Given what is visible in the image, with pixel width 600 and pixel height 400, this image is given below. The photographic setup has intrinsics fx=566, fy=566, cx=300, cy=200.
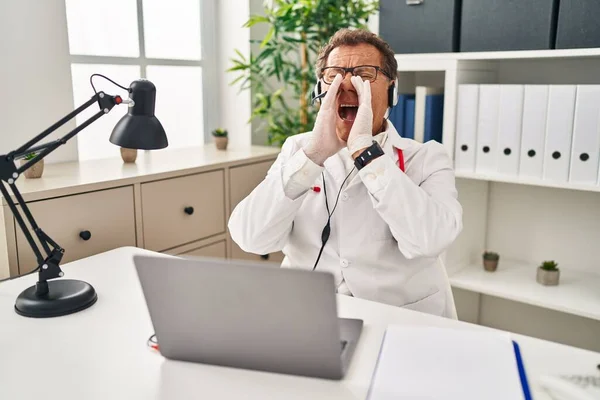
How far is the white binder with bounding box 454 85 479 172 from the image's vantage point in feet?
7.29

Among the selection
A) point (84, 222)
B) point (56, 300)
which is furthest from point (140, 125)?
point (84, 222)

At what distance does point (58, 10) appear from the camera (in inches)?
87.6

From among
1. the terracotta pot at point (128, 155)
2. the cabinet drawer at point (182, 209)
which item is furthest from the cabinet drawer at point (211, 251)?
the terracotta pot at point (128, 155)

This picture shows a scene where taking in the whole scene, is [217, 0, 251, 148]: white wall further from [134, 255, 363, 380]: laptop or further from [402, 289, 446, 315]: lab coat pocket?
[134, 255, 363, 380]: laptop

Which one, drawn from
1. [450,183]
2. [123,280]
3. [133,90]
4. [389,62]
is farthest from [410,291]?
[133,90]

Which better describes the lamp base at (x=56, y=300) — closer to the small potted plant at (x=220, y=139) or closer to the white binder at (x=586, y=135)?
the small potted plant at (x=220, y=139)

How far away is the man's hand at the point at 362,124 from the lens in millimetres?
1356

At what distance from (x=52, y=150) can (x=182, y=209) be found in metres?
1.02

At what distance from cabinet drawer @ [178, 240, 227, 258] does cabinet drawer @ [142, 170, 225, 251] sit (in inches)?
1.9

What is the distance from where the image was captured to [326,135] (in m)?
1.40

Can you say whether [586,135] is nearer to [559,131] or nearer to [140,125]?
[559,131]

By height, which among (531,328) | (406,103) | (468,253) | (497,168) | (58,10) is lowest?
(531,328)

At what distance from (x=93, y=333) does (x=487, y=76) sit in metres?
1.93

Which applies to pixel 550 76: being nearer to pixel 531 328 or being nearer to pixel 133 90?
pixel 531 328
